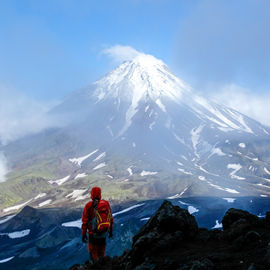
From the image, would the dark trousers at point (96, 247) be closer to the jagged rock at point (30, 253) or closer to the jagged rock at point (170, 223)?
the jagged rock at point (170, 223)

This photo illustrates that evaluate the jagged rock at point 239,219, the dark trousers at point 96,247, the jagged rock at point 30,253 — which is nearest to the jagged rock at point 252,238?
the jagged rock at point 239,219

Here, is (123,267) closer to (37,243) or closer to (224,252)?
(224,252)

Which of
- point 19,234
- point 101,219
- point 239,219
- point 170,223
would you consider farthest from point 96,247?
point 19,234

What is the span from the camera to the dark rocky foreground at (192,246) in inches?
424

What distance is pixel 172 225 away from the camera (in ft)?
49.4

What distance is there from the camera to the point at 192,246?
46.2 feet

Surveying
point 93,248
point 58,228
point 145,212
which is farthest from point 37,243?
point 93,248

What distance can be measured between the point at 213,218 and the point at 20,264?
317 ft

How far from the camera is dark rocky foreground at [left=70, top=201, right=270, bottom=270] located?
1076 centimetres

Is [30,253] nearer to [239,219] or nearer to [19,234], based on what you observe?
[19,234]

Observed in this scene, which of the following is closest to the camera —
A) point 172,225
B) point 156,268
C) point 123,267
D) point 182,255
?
point 156,268

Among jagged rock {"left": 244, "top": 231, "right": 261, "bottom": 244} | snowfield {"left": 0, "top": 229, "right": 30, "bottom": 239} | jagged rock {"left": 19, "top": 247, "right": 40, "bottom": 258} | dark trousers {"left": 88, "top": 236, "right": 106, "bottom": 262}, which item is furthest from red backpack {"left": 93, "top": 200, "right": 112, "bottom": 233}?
snowfield {"left": 0, "top": 229, "right": 30, "bottom": 239}

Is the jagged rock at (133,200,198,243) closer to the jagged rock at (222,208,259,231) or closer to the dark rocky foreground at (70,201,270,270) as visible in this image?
the dark rocky foreground at (70,201,270,270)

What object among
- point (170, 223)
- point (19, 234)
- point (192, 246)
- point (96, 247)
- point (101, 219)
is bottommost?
point (192, 246)
